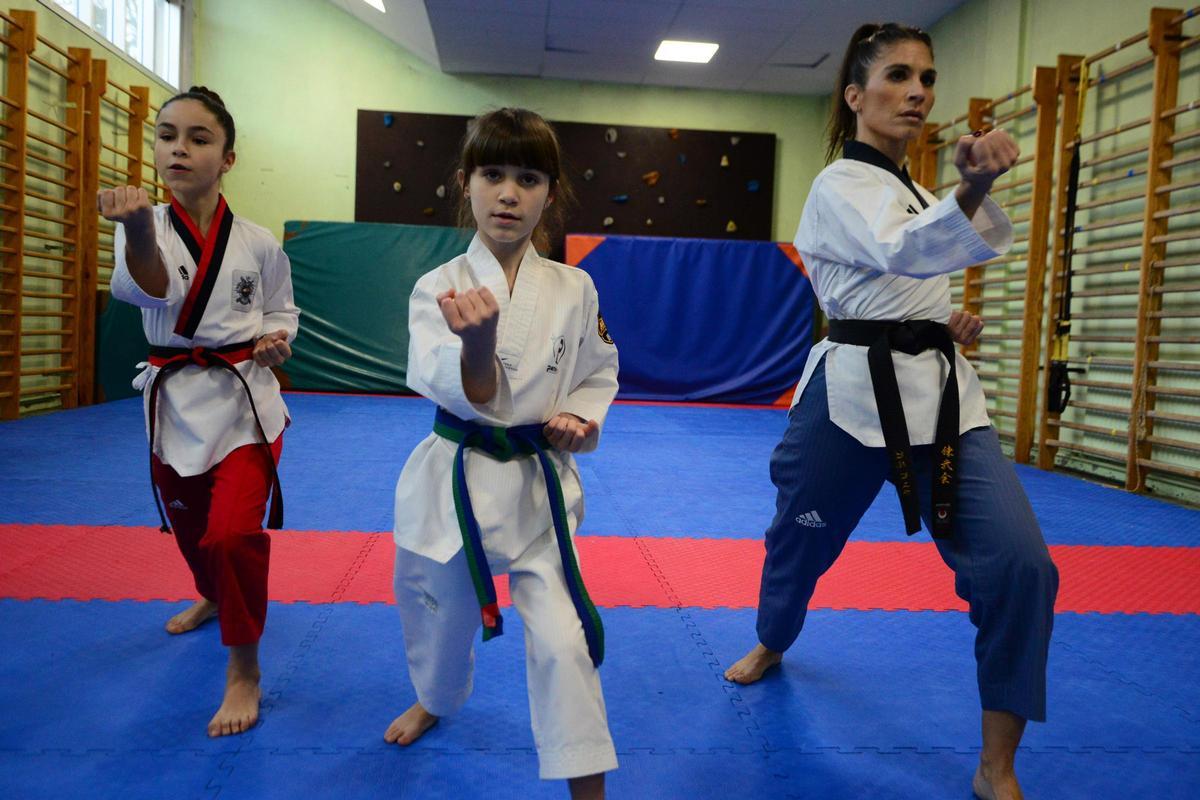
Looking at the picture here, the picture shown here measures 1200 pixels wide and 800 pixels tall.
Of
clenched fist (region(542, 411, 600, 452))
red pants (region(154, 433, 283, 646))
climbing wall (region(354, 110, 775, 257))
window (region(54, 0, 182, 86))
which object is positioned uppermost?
window (region(54, 0, 182, 86))

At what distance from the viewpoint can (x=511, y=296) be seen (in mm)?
1550

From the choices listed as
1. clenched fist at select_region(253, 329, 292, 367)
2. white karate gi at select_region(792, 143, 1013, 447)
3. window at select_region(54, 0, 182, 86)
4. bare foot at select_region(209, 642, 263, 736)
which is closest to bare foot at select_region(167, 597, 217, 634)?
bare foot at select_region(209, 642, 263, 736)

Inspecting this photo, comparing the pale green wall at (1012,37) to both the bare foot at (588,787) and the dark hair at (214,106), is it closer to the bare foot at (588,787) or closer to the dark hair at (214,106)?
the dark hair at (214,106)

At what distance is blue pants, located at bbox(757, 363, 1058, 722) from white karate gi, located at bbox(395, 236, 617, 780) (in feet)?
1.66

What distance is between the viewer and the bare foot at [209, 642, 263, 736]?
176cm

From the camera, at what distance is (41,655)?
212cm

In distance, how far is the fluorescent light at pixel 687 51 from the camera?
867 centimetres

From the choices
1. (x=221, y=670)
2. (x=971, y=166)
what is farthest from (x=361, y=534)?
(x=971, y=166)

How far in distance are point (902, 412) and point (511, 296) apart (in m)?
0.79

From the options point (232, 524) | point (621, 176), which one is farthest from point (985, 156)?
point (621, 176)

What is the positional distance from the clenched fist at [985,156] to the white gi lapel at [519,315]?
2.43 ft

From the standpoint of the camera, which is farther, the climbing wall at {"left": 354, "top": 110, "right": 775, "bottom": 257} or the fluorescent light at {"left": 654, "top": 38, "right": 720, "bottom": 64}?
the climbing wall at {"left": 354, "top": 110, "right": 775, "bottom": 257}

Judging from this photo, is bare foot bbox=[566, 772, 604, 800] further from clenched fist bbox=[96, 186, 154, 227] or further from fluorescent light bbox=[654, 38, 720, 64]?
fluorescent light bbox=[654, 38, 720, 64]

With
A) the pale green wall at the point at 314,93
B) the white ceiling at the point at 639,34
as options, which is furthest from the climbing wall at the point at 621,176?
the white ceiling at the point at 639,34
